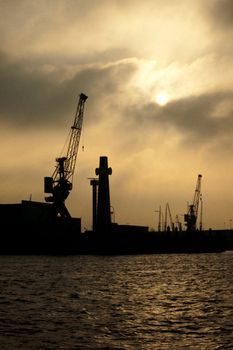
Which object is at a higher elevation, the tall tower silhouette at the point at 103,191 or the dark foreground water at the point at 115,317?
the tall tower silhouette at the point at 103,191

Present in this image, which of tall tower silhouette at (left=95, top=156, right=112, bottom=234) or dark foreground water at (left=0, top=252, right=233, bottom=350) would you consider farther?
tall tower silhouette at (left=95, top=156, right=112, bottom=234)

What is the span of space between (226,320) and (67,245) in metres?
125

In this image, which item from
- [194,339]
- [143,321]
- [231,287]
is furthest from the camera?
[231,287]

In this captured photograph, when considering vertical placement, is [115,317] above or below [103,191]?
below

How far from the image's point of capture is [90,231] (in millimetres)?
168375

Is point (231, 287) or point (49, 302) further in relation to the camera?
point (231, 287)

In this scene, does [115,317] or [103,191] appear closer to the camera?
[115,317]

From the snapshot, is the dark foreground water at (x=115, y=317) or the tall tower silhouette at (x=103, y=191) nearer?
the dark foreground water at (x=115, y=317)

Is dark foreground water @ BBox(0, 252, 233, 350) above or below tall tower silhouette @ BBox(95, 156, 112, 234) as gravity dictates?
below

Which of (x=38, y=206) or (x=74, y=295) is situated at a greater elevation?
(x=38, y=206)

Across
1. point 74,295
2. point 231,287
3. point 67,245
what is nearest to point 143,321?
point 74,295

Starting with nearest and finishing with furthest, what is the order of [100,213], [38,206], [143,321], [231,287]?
[143,321] → [231,287] → [100,213] → [38,206]

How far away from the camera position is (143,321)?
2734 centimetres

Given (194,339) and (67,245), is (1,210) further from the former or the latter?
(194,339)
